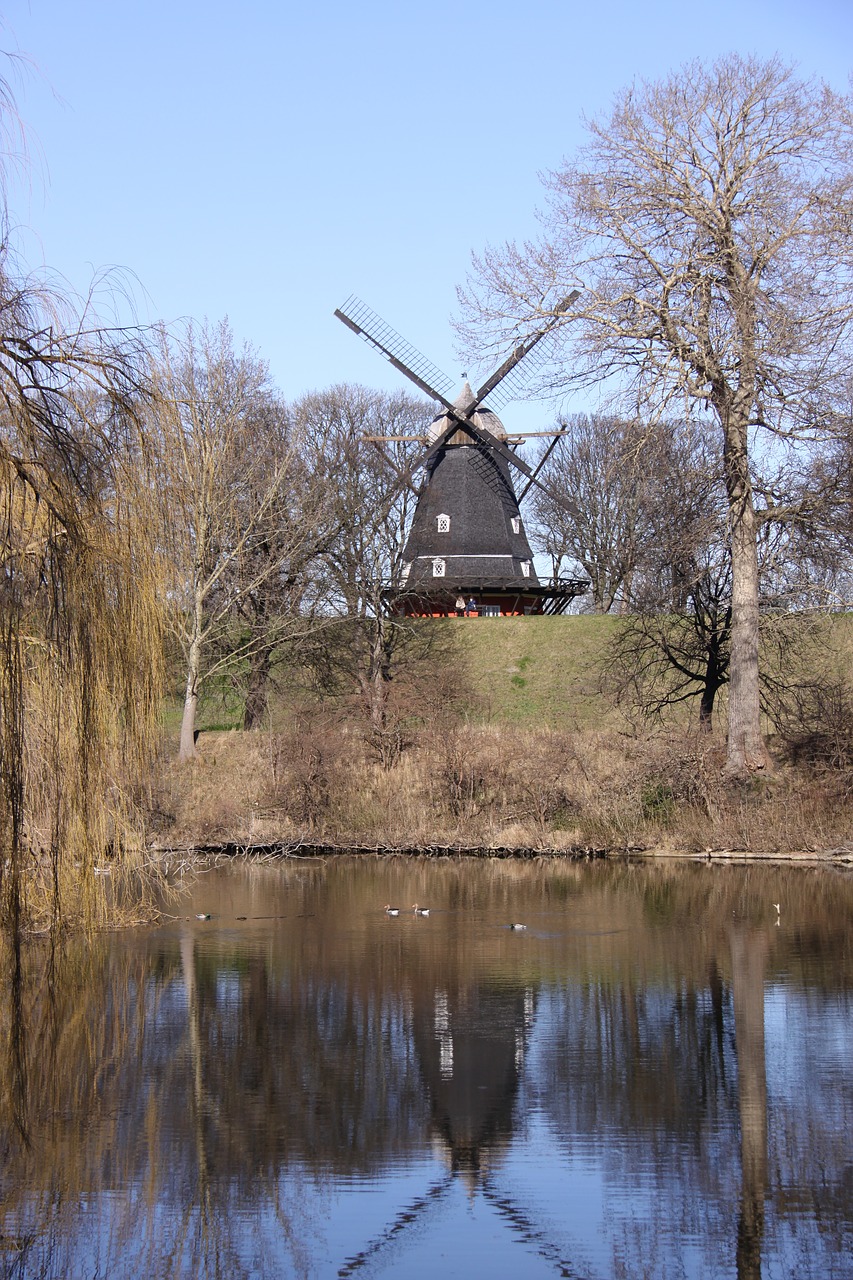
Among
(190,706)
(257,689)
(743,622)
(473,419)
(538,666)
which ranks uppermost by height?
(473,419)

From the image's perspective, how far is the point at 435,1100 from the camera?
9.00 metres

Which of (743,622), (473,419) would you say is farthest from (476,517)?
(743,622)

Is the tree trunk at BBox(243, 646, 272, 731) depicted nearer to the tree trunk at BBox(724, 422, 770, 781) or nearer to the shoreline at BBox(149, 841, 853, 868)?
the shoreline at BBox(149, 841, 853, 868)

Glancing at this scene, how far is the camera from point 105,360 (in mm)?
8961

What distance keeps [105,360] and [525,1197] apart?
219 inches

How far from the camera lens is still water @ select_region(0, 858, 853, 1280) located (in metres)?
6.54

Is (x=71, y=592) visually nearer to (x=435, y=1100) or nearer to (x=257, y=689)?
(x=435, y=1100)

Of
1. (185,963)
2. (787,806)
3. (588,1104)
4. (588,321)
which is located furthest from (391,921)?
(588,321)

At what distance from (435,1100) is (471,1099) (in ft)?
0.76

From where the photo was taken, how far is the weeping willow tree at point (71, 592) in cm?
790

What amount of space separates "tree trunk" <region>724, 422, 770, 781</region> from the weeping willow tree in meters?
14.3

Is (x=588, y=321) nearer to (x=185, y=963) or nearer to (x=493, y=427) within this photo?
(x=185, y=963)

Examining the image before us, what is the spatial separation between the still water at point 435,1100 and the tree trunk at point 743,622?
25.4 feet

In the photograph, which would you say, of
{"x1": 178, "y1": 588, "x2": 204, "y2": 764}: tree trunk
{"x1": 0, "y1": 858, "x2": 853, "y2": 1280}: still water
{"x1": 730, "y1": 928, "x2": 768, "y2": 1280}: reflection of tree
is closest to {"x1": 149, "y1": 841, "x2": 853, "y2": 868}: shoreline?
{"x1": 178, "y1": 588, "x2": 204, "y2": 764}: tree trunk
